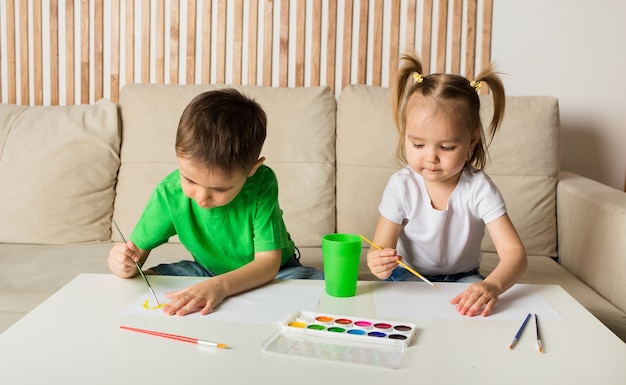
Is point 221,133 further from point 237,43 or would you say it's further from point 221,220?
point 237,43

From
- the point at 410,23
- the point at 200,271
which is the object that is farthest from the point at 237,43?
the point at 200,271

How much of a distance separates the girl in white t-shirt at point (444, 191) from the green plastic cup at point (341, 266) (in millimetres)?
120

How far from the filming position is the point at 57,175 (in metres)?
2.27

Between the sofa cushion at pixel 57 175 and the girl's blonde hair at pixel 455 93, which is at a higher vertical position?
the girl's blonde hair at pixel 455 93

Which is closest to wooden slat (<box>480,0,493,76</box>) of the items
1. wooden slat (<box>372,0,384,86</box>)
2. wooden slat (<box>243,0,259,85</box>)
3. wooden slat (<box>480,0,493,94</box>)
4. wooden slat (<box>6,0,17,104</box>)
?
wooden slat (<box>480,0,493,94</box>)

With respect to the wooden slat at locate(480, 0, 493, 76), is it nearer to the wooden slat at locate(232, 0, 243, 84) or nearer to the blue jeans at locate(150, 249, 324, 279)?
the wooden slat at locate(232, 0, 243, 84)

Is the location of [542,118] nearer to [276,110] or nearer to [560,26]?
[560,26]

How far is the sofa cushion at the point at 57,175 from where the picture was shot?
224 cm

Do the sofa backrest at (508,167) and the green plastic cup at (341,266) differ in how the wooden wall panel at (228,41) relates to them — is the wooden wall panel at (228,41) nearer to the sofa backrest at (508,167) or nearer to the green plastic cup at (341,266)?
the sofa backrest at (508,167)

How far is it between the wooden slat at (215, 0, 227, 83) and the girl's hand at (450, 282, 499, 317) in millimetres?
1717

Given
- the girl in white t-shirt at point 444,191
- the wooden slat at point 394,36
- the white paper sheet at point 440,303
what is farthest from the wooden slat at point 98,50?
the white paper sheet at point 440,303

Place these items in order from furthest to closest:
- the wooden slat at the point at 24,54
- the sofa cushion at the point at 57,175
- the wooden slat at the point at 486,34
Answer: the wooden slat at the point at 24,54 → the wooden slat at the point at 486,34 → the sofa cushion at the point at 57,175

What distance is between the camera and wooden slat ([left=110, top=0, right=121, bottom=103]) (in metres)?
2.64

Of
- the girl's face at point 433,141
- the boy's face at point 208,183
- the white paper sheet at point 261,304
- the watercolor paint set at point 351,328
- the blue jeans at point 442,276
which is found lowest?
the blue jeans at point 442,276
